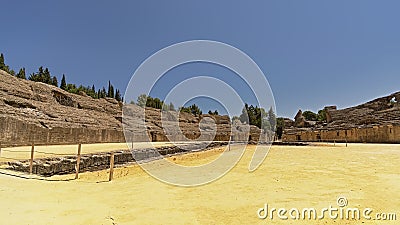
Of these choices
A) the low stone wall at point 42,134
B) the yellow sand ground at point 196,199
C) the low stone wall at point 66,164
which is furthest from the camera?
the low stone wall at point 42,134

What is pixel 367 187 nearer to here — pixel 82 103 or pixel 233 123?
pixel 82 103

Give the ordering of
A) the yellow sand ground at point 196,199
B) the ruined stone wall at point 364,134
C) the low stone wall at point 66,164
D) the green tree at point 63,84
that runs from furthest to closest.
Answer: the green tree at point 63,84
the ruined stone wall at point 364,134
the low stone wall at point 66,164
the yellow sand ground at point 196,199

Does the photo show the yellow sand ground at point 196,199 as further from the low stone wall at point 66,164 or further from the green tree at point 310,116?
the green tree at point 310,116

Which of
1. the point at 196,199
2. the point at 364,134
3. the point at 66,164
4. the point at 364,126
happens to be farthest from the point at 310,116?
the point at 196,199

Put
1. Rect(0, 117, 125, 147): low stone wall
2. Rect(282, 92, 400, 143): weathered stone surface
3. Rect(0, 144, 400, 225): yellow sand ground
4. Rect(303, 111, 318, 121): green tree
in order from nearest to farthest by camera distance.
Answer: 1. Rect(0, 144, 400, 225): yellow sand ground
2. Rect(0, 117, 125, 147): low stone wall
3. Rect(282, 92, 400, 143): weathered stone surface
4. Rect(303, 111, 318, 121): green tree

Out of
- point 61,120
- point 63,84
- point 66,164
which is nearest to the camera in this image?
point 66,164

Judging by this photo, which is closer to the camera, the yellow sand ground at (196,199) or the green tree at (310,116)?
the yellow sand ground at (196,199)

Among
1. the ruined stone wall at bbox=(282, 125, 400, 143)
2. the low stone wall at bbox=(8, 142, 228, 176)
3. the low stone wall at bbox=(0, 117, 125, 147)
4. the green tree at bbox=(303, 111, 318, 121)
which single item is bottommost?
the low stone wall at bbox=(8, 142, 228, 176)

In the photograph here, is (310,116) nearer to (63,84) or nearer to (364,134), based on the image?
(364,134)

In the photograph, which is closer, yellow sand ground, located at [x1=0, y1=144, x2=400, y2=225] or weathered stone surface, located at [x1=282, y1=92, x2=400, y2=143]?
yellow sand ground, located at [x1=0, y1=144, x2=400, y2=225]

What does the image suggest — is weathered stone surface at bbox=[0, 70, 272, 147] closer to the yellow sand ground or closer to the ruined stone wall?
the yellow sand ground

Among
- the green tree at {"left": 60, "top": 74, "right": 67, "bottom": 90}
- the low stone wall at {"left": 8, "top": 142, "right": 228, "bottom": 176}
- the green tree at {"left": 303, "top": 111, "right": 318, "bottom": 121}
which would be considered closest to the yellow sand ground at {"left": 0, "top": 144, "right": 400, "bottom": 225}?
the low stone wall at {"left": 8, "top": 142, "right": 228, "bottom": 176}

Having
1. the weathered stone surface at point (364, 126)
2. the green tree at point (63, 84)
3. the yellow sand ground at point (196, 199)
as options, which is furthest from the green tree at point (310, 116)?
the yellow sand ground at point (196, 199)

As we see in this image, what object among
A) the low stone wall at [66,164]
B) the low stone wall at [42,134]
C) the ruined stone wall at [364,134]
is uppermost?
the ruined stone wall at [364,134]
